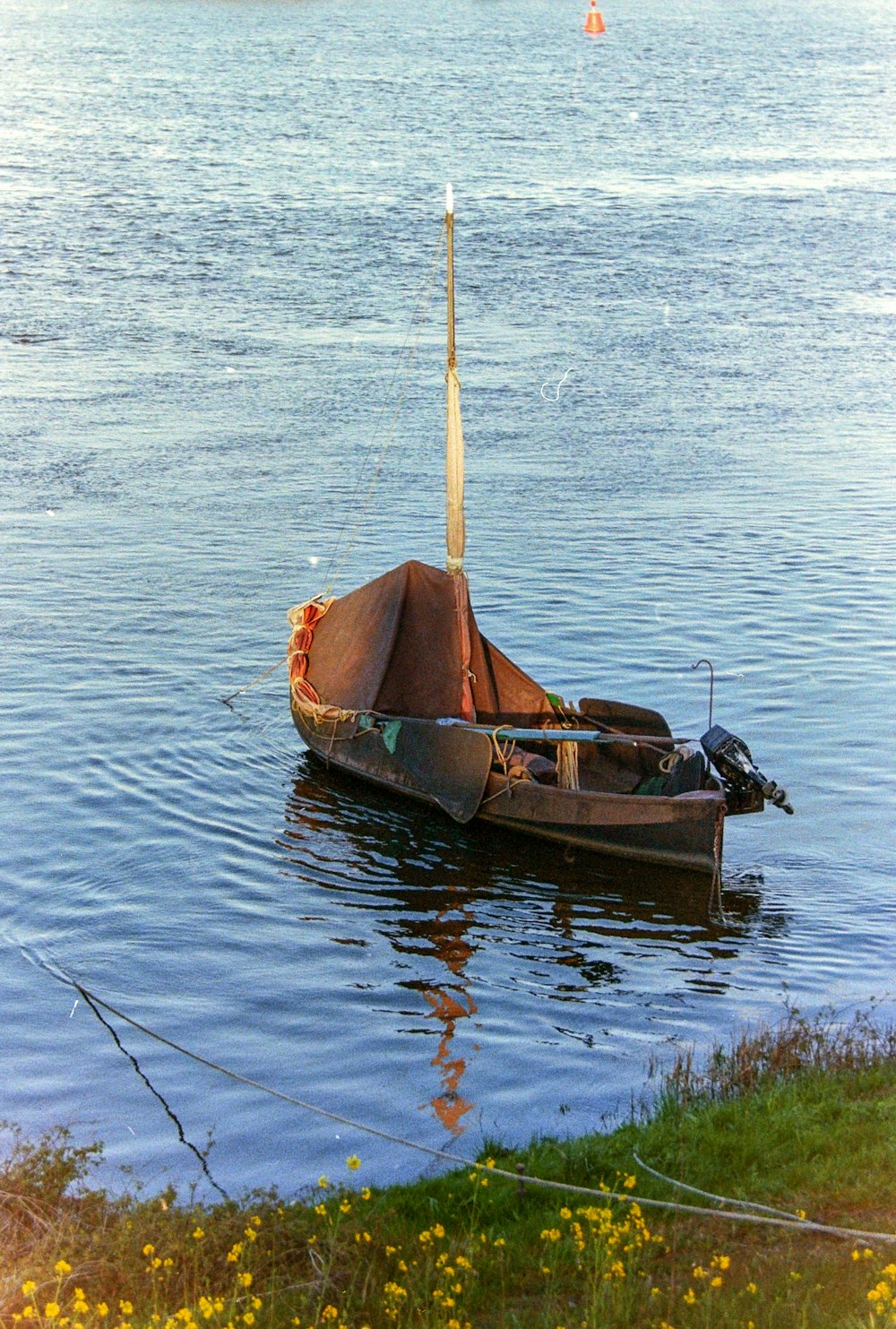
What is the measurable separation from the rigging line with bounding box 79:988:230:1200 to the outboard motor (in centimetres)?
771

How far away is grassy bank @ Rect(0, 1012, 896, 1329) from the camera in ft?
27.1

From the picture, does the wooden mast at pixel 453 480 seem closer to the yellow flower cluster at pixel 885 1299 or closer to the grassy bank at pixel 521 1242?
the grassy bank at pixel 521 1242

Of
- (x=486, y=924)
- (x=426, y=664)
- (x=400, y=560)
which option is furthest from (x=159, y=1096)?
(x=400, y=560)

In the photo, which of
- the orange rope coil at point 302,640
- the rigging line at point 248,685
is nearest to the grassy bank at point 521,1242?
the orange rope coil at point 302,640

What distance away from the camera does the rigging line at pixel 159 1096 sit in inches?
477

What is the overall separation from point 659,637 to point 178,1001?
13743 millimetres

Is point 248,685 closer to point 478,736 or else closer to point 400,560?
point 400,560

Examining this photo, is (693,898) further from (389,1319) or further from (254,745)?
(389,1319)

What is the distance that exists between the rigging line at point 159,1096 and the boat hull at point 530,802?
559 centimetres

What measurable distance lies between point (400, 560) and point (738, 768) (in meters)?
13.2

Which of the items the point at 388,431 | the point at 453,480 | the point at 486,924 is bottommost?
the point at 486,924

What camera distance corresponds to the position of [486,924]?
17.7m

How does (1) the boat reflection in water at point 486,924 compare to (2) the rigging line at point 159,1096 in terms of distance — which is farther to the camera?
(1) the boat reflection in water at point 486,924

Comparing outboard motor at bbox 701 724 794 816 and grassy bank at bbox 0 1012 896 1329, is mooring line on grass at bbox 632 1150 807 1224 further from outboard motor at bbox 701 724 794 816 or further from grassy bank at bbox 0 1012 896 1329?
outboard motor at bbox 701 724 794 816
